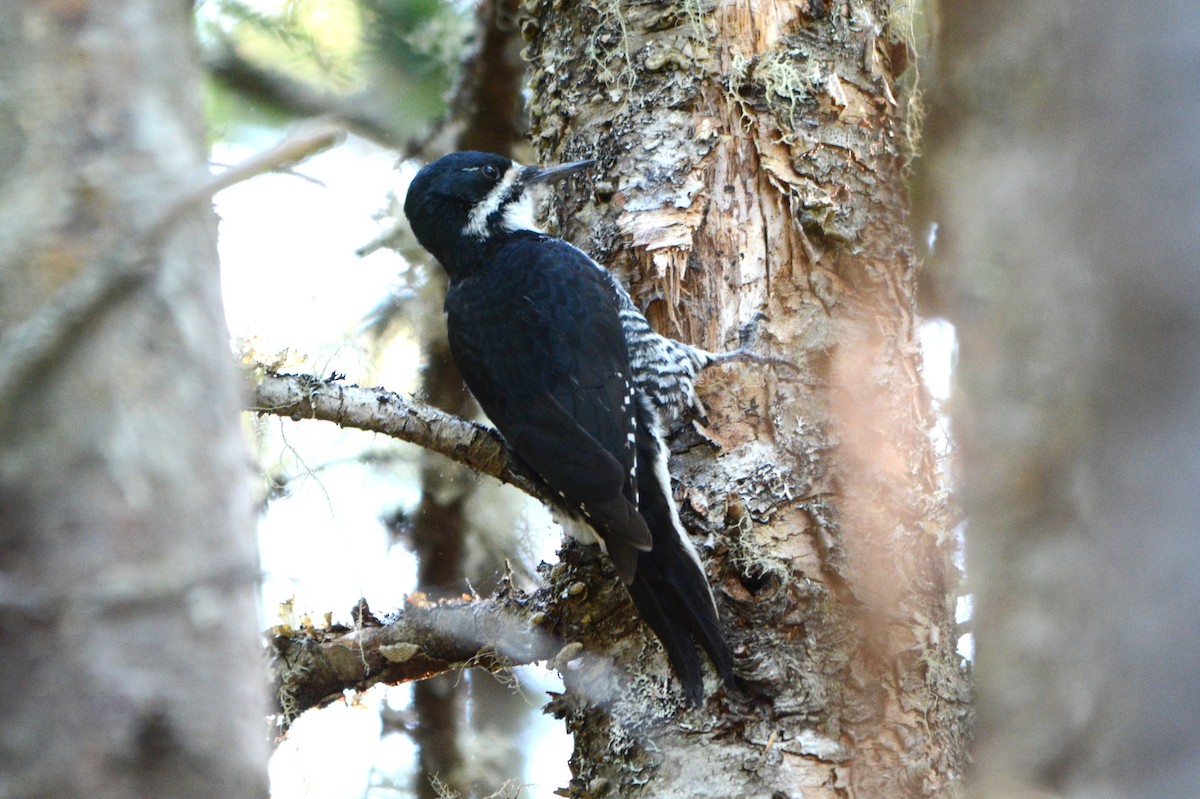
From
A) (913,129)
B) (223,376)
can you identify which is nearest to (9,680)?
(223,376)

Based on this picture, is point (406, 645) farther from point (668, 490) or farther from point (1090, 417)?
point (1090, 417)

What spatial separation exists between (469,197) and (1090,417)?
8.97 feet

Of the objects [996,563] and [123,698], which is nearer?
[996,563]

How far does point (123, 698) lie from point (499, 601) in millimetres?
→ 1684

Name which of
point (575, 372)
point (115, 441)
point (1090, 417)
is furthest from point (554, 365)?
point (1090, 417)

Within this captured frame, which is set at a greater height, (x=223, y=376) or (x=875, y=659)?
(x=875, y=659)

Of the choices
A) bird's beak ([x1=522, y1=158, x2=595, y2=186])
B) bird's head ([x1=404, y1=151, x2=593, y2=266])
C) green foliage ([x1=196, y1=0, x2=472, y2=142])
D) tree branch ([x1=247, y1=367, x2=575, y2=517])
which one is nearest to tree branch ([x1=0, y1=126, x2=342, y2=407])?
tree branch ([x1=247, y1=367, x2=575, y2=517])

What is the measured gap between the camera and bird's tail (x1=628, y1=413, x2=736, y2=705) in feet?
7.39

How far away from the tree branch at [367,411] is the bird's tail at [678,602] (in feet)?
1.46

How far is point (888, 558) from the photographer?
244cm

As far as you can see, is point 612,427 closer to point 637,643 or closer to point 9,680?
point 637,643

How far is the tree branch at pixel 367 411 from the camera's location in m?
2.43

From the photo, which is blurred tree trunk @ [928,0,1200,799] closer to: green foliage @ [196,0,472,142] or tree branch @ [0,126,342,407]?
tree branch @ [0,126,342,407]

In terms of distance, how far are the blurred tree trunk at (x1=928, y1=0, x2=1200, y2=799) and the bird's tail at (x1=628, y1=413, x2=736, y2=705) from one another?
4.60 ft
